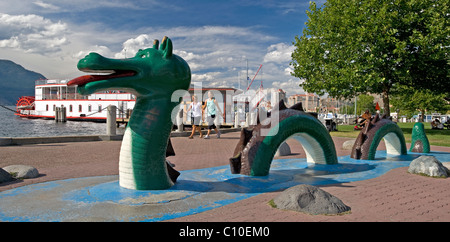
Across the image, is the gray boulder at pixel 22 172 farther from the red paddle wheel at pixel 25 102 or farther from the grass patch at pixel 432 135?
the red paddle wheel at pixel 25 102

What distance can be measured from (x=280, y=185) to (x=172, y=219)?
97.1 inches

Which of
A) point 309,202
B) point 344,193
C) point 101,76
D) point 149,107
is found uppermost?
point 101,76

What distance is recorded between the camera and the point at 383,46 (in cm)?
1819

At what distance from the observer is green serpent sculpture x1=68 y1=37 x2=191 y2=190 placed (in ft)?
14.5

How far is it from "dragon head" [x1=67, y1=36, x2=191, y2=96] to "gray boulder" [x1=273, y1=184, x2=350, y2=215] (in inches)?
82.7

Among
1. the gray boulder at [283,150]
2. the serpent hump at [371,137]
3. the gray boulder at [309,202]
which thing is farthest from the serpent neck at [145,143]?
the serpent hump at [371,137]

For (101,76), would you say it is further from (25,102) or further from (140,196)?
(25,102)

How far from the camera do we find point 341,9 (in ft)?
67.1

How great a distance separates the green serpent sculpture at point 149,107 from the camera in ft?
14.5

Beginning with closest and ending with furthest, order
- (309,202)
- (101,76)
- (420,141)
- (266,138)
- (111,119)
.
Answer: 1. (309,202)
2. (101,76)
3. (266,138)
4. (420,141)
5. (111,119)

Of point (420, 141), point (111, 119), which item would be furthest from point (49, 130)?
point (420, 141)

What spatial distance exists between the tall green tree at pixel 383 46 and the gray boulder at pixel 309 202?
15706 mm

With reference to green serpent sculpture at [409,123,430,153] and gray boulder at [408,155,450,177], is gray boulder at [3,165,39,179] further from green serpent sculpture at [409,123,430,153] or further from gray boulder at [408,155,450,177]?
green serpent sculpture at [409,123,430,153]

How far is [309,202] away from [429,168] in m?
4.05
